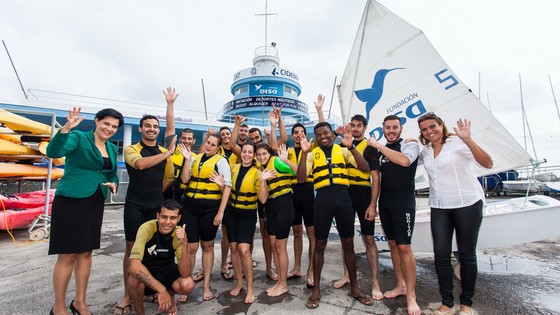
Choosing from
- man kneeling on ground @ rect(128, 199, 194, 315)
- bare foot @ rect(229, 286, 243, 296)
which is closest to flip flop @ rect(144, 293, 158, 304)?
man kneeling on ground @ rect(128, 199, 194, 315)

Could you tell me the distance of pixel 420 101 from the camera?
5273mm

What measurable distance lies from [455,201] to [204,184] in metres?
2.95

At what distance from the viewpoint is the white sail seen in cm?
486

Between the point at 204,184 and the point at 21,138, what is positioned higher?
the point at 21,138

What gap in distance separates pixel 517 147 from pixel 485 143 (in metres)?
0.45

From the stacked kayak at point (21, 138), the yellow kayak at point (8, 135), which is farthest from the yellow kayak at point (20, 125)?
the yellow kayak at point (8, 135)

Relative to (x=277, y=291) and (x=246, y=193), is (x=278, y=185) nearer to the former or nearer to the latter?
(x=246, y=193)

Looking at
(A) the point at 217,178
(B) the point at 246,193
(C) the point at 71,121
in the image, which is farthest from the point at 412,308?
(C) the point at 71,121

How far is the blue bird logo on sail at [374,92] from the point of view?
558cm

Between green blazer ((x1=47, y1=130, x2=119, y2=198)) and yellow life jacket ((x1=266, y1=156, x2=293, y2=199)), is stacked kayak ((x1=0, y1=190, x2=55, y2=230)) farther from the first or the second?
yellow life jacket ((x1=266, y1=156, x2=293, y2=199))

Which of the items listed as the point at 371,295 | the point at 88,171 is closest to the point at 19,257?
the point at 88,171

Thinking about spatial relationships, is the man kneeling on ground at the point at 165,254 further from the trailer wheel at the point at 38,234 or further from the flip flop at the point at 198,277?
the trailer wheel at the point at 38,234

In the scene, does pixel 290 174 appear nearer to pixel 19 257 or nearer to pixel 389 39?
pixel 389 39

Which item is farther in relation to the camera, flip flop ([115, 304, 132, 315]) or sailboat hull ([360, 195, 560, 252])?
sailboat hull ([360, 195, 560, 252])
